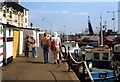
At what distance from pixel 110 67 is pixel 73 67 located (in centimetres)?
1432

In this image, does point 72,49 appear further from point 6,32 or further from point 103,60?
point 6,32

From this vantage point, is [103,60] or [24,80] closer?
[24,80]

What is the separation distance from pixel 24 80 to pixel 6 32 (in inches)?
217

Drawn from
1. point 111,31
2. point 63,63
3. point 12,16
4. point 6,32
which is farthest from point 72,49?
point 111,31

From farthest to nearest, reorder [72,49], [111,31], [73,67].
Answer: [111,31] < [72,49] < [73,67]

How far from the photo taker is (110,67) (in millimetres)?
30031

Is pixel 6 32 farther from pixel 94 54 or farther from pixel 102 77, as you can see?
pixel 94 54

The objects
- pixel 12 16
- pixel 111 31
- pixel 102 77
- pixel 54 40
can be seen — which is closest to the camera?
pixel 54 40

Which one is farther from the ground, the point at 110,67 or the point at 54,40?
the point at 54,40

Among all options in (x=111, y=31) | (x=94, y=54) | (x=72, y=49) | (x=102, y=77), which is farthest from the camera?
(x=111, y=31)

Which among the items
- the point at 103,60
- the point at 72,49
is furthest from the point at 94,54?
the point at 72,49

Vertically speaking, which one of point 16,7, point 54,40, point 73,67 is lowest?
point 73,67

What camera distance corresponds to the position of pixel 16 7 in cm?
13125

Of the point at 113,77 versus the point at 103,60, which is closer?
the point at 113,77
